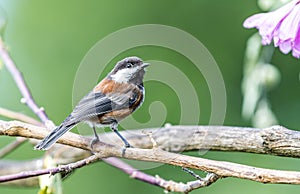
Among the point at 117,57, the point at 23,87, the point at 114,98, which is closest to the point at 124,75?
the point at 114,98

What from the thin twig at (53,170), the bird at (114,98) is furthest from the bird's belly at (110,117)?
the thin twig at (53,170)

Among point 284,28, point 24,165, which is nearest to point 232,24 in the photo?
point 24,165

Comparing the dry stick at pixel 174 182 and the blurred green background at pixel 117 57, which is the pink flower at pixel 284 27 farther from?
the blurred green background at pixel 117 57

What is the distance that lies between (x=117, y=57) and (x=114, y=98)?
184 cm

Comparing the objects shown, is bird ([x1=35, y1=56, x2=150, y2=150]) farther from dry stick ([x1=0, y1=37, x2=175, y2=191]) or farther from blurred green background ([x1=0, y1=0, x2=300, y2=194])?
blurred green background ([x1=0, y1=0, x2=300, y2=194])

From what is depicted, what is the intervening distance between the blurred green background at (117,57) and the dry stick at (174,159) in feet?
5.25

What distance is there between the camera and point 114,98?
1084 mm

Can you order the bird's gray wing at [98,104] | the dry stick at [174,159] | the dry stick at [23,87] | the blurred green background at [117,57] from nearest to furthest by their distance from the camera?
the dry stick at [174,159], the bird's gray wing at [98,104], the dry stick at [23,87], the blurred green background at [117,57]

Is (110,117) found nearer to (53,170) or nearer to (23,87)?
(53,170)

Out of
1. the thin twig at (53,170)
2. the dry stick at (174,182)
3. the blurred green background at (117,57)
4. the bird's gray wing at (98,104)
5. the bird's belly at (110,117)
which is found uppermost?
the blurred green background at (117,57)

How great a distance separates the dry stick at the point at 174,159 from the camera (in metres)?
0.89

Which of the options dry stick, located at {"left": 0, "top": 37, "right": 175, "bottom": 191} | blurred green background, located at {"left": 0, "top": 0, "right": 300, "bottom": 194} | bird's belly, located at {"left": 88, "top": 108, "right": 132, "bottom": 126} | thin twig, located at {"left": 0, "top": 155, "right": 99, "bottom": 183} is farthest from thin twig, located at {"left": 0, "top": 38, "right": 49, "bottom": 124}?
blurred green background, located at {"left": 0, "top": 0, "right": 300, "bottom": 194}

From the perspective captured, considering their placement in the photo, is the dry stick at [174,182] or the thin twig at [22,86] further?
the thin twig at [22,86]

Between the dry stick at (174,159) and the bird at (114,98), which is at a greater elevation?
the bird at (114,98)
